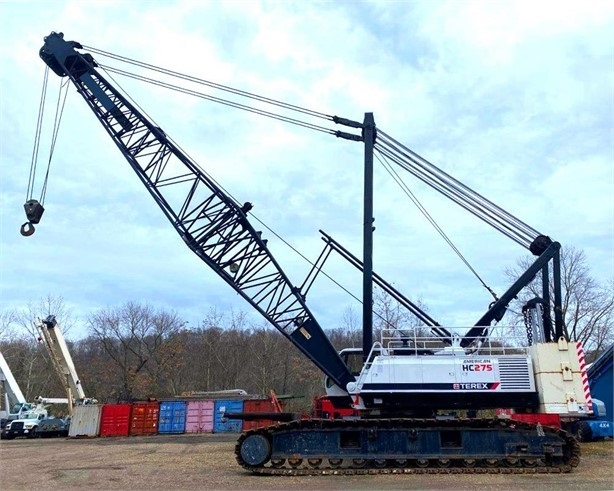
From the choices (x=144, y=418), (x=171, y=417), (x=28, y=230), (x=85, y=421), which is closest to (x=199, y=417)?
(x=171, y=417)

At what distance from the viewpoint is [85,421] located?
29000 mm

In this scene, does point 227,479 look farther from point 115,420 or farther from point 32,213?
point 115,420

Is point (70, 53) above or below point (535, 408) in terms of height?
above

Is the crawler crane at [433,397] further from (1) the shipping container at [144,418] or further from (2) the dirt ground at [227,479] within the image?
(1) the shipping container at [144,418]

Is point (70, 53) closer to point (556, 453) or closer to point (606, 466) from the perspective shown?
point (556, 453)

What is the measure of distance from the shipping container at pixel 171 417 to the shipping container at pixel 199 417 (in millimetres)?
292

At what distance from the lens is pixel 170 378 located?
49.2 metres

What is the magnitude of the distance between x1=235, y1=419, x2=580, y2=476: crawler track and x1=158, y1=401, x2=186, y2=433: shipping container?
19.9 m

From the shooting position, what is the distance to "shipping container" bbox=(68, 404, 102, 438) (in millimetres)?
28812

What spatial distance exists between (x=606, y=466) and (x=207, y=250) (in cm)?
1074

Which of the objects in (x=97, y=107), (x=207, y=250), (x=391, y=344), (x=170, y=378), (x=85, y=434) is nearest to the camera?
(x=391, y=344)

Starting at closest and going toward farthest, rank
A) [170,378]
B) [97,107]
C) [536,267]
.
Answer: [536,267]
[97,107]
[170,378]

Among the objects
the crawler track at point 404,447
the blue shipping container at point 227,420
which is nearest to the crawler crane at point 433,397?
the crawler track at point 404,447

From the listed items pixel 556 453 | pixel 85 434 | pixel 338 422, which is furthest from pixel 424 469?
pixel 85 434
